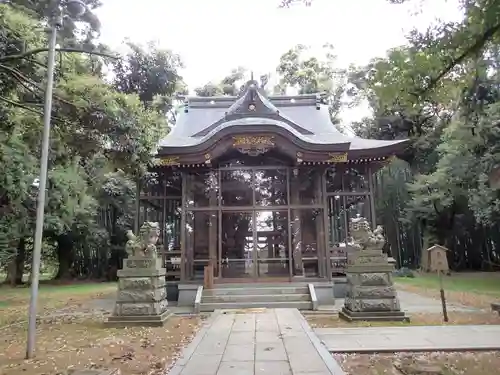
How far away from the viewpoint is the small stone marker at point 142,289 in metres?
7.11

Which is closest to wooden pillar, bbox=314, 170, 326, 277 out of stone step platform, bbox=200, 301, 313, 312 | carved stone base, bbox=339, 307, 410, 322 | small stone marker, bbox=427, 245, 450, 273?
stone step platform, bbox=200, 301, 313, 312

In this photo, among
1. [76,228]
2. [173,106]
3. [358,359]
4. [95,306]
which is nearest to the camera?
[358,359]

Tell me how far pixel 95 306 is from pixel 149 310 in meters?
3.79

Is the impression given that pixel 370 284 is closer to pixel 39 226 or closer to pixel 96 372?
pixel 96 372

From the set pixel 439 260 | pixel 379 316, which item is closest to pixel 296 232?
pixel 439 260

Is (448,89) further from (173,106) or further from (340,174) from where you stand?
(173,106)

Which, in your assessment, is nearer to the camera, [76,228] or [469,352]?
[469,352]

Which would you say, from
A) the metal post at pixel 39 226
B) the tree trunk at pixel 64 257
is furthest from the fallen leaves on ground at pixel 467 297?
the tree trunk at pixel 64 257

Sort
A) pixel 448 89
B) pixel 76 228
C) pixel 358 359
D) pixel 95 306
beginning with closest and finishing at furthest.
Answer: pixel 448 89 < pixel 358 359 < pixel 95 306 < pixel 76 228

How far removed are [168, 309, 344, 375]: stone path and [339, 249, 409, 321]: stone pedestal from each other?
1.09 meters

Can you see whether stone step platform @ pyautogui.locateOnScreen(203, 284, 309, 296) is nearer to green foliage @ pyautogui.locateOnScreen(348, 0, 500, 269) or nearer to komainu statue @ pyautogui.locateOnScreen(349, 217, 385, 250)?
komainu statue @ pyautogui.locateOnScreen(349, 217, 385, 250)

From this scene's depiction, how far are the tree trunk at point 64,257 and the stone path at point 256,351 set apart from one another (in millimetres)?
16333

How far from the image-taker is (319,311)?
8664 millimetres

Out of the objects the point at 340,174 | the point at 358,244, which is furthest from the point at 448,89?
the point at 340,174
